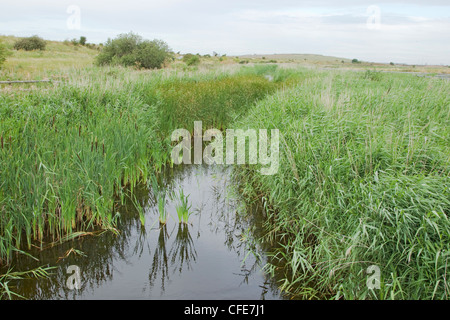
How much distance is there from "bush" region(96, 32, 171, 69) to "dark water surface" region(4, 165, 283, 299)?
23591 mm

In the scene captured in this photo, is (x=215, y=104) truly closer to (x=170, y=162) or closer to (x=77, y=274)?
(x=170, y=162)

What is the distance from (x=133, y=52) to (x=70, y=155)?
2437cm

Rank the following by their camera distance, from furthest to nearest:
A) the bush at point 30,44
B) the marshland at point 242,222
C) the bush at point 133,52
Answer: the bush at point 30,44 → the bush at point 133,52 → the marshland at point 242,222

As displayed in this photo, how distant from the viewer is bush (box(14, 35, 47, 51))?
4512 cm

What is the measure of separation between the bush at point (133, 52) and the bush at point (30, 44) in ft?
79.6

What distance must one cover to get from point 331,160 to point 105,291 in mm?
3228

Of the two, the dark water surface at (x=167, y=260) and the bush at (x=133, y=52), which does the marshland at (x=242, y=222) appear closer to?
the dark water surface at (x=167, y=260)

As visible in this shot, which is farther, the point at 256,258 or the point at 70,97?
the point at 70,97

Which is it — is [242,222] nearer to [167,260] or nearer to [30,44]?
[167,260]

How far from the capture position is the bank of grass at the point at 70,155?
404 centimetres

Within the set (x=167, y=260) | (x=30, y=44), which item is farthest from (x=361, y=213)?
(x=30, y=44)

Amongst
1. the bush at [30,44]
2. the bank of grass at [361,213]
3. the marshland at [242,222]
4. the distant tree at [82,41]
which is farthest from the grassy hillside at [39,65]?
the bank of grass at [361,213]
